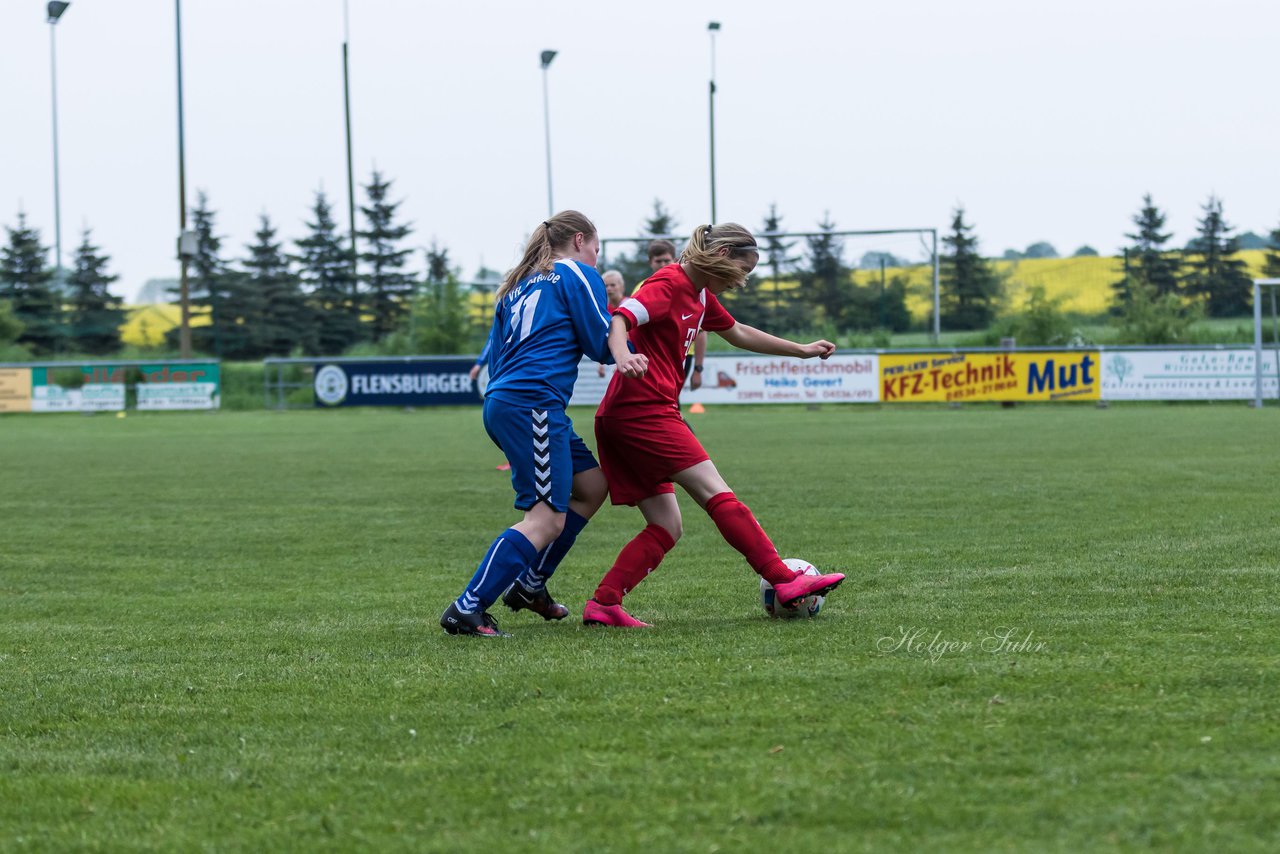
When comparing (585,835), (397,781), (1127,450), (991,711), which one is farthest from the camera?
(1127,450)

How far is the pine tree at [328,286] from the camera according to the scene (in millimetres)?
53375

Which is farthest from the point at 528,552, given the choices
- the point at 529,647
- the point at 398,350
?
the point at 398,350

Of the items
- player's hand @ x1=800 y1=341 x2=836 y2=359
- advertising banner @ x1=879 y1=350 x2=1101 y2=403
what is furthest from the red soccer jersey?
advertising banner @ x1=879 y1=350 x2=1101 y2=403

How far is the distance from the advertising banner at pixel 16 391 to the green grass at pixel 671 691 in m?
26.2

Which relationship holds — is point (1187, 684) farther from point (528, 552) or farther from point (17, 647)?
point (17, 647)

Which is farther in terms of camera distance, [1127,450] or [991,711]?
[1127,450]

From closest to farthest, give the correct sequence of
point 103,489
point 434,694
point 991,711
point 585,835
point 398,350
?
point 585,835 → point 991,711 → point 434,694 → point 103,489 → point 398,350

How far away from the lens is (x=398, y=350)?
1629 inches

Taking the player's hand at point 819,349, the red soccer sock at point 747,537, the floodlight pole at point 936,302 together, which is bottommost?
the red soccer sock at point 747,537

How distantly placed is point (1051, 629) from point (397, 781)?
102 inches

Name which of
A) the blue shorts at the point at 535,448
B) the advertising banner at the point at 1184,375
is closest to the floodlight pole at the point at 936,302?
the advertising banner at the point at 1184,375

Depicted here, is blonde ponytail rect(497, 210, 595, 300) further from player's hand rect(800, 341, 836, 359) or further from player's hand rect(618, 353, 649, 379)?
player's hand rect(800, 341, 836, 359)

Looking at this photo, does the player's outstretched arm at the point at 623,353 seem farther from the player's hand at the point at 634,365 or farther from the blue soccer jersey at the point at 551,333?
the blue soccer jersey at the point at 551,333

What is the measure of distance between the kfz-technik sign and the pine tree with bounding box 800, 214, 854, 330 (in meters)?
9.70
